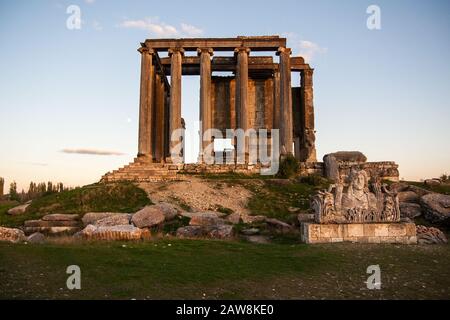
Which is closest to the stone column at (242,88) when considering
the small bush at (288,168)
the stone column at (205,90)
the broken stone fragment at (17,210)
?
the stone column at (205,90)

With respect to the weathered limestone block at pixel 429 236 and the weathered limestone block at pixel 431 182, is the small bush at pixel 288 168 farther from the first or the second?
the weathered limestone block at pixel 429 236

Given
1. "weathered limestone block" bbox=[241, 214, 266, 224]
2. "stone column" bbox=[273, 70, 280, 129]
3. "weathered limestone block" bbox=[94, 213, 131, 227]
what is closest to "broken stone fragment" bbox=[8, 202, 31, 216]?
"weathered limestone block" bbox=[94, 213, 131, 227]

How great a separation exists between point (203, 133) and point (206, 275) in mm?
23681

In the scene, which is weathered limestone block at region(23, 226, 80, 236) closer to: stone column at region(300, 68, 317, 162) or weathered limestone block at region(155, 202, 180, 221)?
weathered limestone block at region(155, 202, 180, 221)

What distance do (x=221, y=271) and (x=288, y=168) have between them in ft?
62.6

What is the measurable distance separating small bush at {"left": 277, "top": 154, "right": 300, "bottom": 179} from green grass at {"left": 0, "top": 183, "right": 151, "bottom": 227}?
9892mm

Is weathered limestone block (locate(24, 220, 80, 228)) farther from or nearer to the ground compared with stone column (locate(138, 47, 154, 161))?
nearer to the ground

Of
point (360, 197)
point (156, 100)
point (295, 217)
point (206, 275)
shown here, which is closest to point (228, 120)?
point (156, 100)

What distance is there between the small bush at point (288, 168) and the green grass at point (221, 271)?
15.5 metres

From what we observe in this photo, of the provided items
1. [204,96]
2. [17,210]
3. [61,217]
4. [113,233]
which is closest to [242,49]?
[204,96]

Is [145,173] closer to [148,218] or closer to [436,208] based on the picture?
[148,218]

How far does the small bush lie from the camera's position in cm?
2697

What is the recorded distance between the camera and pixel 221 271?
Answer: 8656 millimetres

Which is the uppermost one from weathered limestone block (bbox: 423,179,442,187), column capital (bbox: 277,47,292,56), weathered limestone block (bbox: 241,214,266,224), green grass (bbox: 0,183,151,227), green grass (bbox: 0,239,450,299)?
column capital (bbox: 277,47,292,56)
